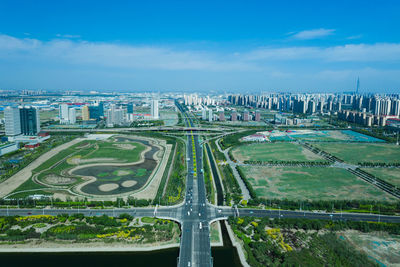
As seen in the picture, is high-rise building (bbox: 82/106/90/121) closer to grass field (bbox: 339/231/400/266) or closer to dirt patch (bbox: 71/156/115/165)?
dirt patch (bbox: 71/156/115/165)

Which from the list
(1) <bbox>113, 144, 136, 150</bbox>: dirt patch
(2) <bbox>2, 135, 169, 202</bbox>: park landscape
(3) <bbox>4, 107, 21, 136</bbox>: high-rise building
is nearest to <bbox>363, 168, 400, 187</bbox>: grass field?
(2) <bbox>2, 135, 169, 202</bbox>: park landscape

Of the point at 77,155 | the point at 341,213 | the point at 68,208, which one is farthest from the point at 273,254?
the point at 77,155

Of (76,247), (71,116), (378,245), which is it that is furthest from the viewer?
(71,116)

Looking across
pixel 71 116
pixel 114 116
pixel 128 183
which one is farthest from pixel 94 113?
pixel 128 183

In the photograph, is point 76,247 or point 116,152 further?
point 116,152

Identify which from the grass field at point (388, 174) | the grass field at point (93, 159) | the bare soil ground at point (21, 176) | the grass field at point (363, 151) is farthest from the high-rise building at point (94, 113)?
the grass field at point (388, 174)

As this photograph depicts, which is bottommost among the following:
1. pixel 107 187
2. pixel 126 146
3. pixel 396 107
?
pixel 107 187

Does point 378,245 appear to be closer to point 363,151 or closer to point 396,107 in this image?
point 363,151
